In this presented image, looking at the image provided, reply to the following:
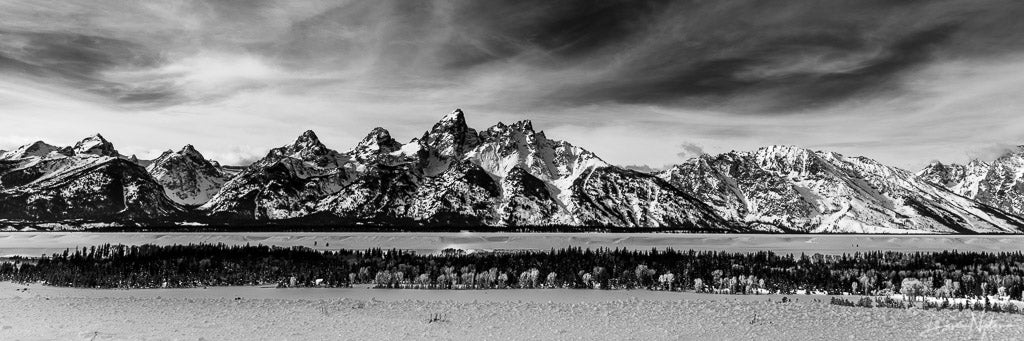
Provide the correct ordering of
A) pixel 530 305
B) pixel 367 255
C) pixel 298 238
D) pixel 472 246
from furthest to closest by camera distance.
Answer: pixel 298 238 → pixel 472 246 → pixel 367 255 → pixel 530 305

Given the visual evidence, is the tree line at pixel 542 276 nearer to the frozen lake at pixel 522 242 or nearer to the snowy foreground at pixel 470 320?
the snowy foreground at pixel 470 320

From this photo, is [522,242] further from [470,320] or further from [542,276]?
[470,320]

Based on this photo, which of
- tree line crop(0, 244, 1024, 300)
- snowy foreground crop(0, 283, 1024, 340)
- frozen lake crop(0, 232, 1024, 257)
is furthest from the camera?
frozen lake crop(0, 232, 1024, 257)

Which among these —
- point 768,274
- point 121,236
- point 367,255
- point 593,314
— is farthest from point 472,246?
point 593,314

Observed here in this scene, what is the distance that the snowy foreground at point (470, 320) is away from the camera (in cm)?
3109

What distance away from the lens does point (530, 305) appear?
4241 centimetres

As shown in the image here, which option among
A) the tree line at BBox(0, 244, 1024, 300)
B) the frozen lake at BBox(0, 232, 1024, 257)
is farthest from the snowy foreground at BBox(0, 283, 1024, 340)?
the frozen lake at BBox(0, 232, 1024, 257)

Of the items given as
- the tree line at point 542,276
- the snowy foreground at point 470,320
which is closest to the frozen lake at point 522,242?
the tree line at point 542,276

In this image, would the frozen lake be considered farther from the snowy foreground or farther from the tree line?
the snowy foreground

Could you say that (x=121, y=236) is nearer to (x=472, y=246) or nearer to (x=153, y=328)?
(x=472, y=246)

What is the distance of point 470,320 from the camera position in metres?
35.8

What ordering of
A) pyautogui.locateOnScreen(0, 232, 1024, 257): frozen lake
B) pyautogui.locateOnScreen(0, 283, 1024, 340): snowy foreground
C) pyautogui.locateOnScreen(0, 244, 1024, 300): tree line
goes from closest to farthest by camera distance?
pyautogui.locateOnScreen(0, 283, 1024, 340): snowy foreground → pyautogui.locateOnScreen(0, 244, 1024, 300): tree line → pyautogui.locateOnScreen(0, 232, 1024, 257): frozen lake

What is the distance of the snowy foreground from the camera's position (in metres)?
31.1

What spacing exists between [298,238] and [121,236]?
41764 mm
